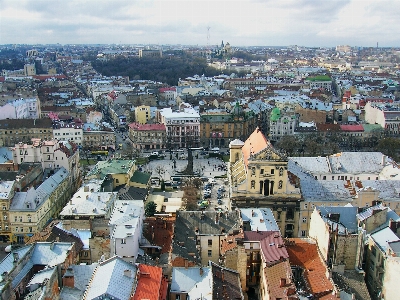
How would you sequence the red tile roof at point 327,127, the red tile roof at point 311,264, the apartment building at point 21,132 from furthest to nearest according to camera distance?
1. the red tile roof at point 327,127
2. the apartment building at point 21,132
3. the red tile roof at point 311,264

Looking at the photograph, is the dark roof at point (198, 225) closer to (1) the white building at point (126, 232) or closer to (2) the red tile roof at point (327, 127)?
(1) the white building at point (126, 232)

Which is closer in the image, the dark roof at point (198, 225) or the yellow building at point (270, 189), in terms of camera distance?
the dark roof at point (198, 225)

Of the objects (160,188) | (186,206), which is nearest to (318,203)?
(186,206)

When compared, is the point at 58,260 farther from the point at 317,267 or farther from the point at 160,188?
the point at 160,188

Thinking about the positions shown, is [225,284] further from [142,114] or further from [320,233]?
[142,114]

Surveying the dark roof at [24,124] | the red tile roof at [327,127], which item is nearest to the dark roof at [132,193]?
the dark roof at [24,124]

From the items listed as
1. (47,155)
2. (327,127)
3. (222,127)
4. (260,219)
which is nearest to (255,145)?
(260,219)
